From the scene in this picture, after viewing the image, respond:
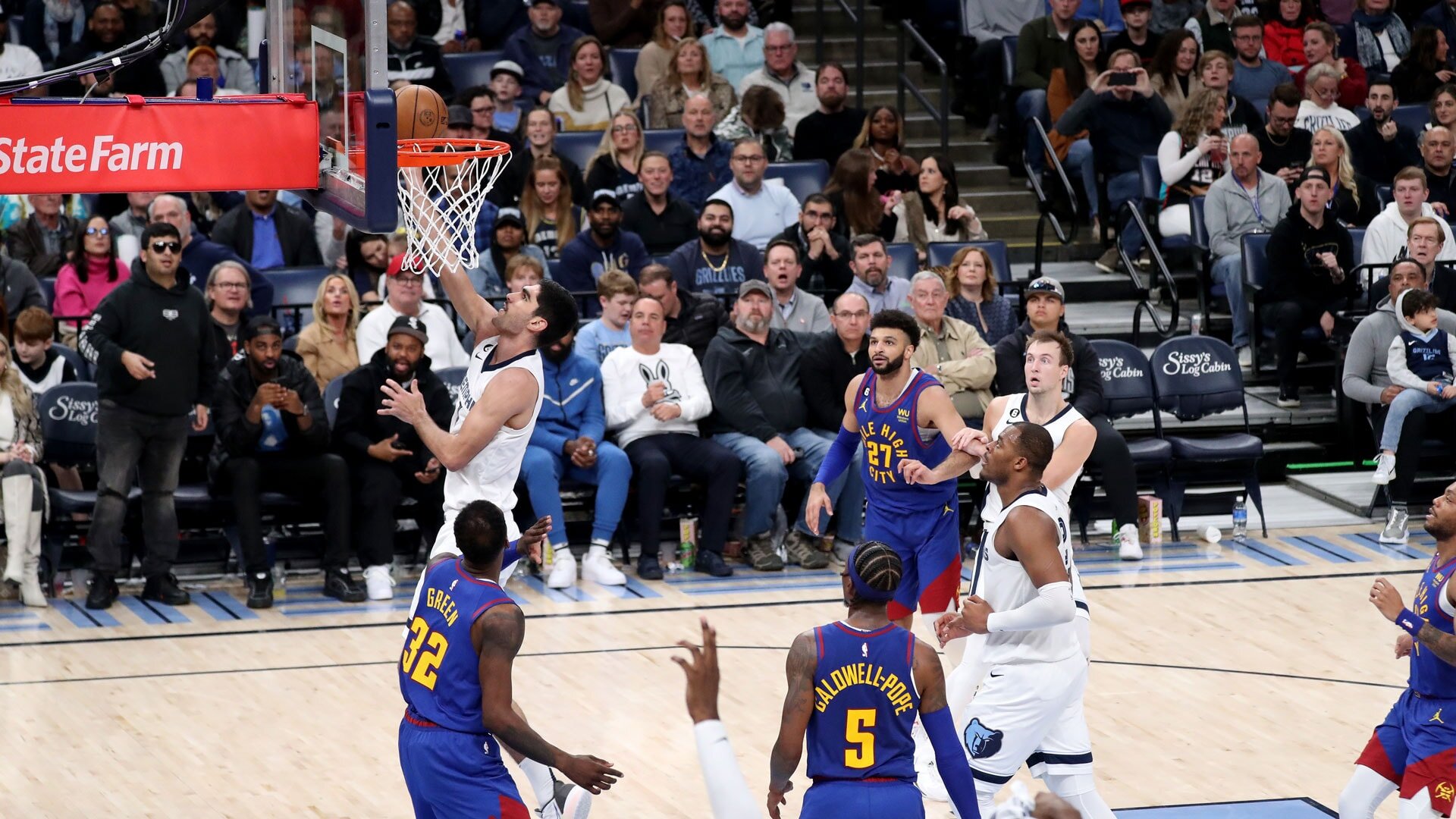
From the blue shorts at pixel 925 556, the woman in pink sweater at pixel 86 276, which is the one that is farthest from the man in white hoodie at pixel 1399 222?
the woman in pink sweater at pixel 86 276

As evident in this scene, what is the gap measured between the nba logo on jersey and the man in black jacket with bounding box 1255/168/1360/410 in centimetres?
772

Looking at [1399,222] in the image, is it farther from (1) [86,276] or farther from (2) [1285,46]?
(1) [86,276]

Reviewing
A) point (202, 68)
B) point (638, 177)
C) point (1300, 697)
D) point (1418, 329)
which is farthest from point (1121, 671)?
point (202, 68)

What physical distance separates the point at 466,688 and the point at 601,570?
5.32 metres

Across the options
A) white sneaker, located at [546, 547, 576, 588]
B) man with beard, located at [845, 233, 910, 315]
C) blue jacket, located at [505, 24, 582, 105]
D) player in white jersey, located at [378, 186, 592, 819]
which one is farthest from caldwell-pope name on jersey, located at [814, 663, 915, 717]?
blue jacket, located at [505, 24, 582, 105]

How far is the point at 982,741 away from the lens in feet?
20.6

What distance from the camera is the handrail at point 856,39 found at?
603 inches

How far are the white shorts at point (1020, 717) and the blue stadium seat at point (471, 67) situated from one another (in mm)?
9186

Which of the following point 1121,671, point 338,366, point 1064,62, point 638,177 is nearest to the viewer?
point 1121,671

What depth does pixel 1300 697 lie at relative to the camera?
869cm

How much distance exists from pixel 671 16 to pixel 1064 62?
3193 millimetres

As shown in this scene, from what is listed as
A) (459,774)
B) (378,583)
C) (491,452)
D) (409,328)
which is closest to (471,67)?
(409,328)

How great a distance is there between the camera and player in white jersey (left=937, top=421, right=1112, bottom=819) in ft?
20.2

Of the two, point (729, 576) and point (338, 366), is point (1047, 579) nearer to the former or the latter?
point (729, 576)
